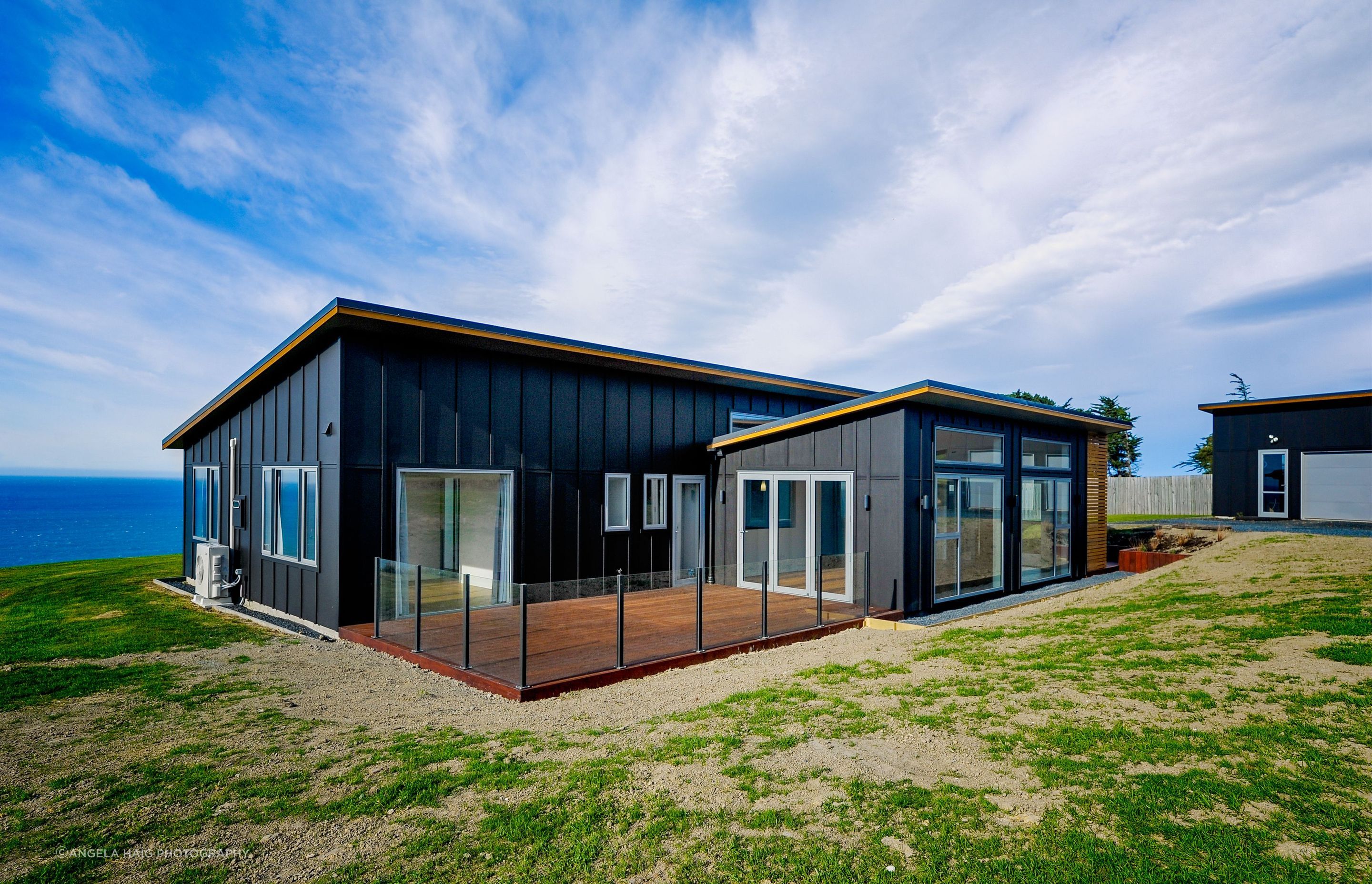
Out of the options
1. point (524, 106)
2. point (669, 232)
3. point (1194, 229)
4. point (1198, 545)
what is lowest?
point (1198, 545)

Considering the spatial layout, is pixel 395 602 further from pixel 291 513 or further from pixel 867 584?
pixel 867 584

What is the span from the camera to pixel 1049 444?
13.4 m

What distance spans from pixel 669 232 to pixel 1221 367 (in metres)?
44.1

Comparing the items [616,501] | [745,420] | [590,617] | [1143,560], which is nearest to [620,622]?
[590,617]

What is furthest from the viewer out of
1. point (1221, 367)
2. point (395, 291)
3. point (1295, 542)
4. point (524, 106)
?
point (1221, 367)

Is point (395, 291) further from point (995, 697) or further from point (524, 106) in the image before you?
point (995, 697)

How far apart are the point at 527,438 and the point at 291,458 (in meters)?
3.69

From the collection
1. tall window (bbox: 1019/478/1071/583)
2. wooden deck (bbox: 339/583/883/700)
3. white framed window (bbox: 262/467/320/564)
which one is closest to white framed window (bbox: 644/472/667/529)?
wooden deck (bbox: 339/583/883/700)

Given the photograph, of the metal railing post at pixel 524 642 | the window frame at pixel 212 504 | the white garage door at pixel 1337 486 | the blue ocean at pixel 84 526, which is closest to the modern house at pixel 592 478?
the window frame at pixel 212 504

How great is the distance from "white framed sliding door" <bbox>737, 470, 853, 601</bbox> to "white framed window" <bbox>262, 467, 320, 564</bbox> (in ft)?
20.7

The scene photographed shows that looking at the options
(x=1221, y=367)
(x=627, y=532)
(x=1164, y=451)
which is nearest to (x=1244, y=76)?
(x=627, y=532)

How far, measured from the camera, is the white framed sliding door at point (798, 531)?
31.0ft

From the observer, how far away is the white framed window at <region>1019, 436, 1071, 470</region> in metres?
12.8

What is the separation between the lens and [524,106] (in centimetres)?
1462
